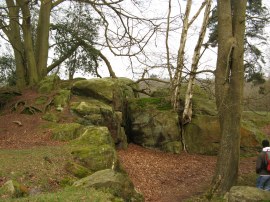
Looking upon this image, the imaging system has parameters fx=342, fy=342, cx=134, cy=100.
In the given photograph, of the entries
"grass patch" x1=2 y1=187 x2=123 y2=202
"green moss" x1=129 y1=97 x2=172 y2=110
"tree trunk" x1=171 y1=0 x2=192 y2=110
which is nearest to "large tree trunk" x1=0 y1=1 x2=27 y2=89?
"green moss" x1=129 y1=97 x2=172 y2=110

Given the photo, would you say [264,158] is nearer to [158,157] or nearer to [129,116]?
[158,157]

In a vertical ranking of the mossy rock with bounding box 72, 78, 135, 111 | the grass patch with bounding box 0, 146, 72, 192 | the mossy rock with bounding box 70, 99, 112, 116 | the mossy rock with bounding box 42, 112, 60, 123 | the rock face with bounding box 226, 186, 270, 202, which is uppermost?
the mossy rock with bounding box 72, 78, 135, 111

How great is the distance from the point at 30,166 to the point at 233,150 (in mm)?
5771

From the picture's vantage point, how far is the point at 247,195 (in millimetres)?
7934

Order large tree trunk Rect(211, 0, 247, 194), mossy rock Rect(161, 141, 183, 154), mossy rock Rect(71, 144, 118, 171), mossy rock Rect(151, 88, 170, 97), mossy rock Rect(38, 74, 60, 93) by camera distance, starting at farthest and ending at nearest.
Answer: mossy rock Rect(151, 88, 170, 97), mossy rock Rect(38, 74, 60, 93), mossy rock Rect(161, 141, 183, 154), mossy rock Rect(71, 144, 118, 171), large tree trunk Rect(211, 0, 247, 194)

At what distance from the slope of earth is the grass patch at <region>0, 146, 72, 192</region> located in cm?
274

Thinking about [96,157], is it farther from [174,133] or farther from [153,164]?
[174,133]

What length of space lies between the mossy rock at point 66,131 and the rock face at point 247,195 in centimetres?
687

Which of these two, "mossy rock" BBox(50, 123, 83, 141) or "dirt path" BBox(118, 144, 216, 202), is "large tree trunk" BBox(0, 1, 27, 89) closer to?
"mossy rock" BBox(50, 123, 83, 141)

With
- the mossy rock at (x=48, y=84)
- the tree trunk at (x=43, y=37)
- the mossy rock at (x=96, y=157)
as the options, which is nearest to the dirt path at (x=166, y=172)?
the mossy rock at (x=96, y=157)

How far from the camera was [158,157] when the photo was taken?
15695 millimetres

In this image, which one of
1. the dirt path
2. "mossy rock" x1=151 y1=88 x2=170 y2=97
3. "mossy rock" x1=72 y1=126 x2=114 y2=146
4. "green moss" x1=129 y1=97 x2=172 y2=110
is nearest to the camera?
the dirt path

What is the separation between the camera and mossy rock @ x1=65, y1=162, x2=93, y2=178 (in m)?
9.62

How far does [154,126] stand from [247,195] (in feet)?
31.7
